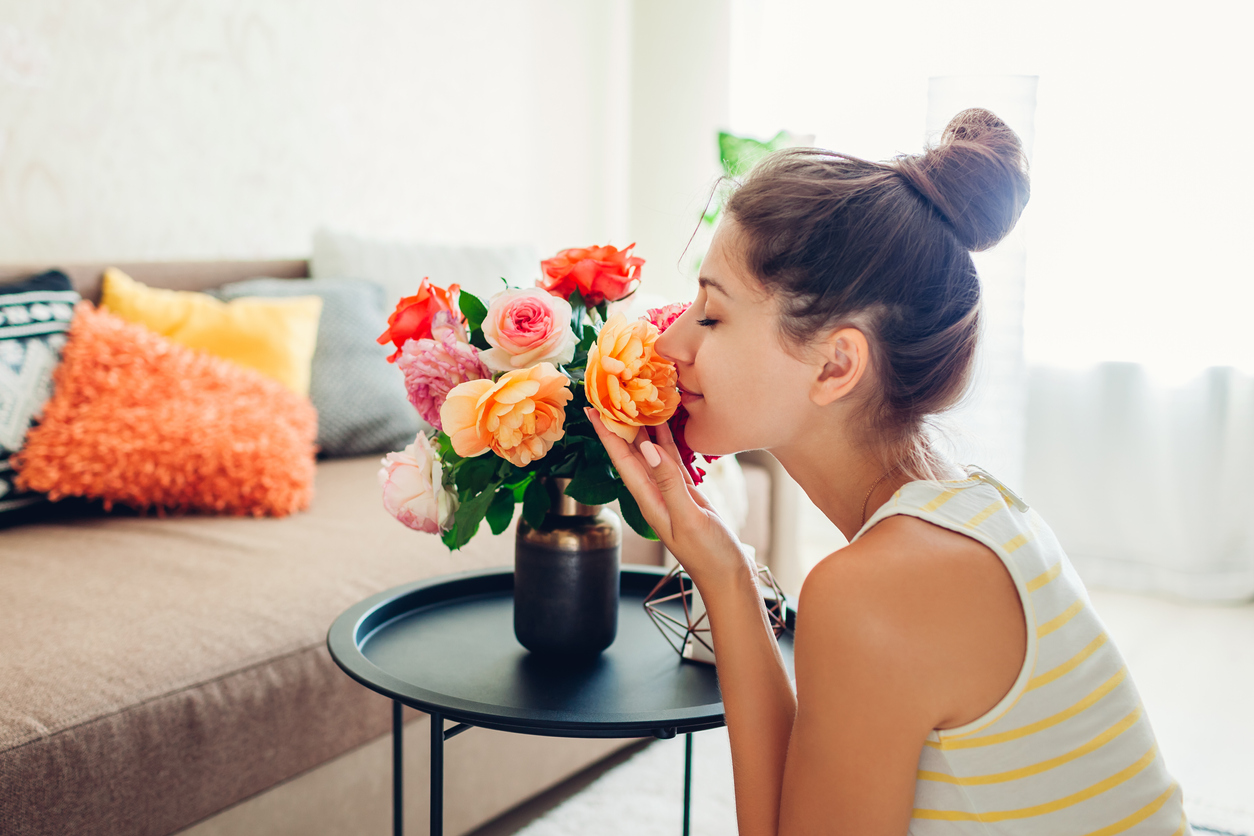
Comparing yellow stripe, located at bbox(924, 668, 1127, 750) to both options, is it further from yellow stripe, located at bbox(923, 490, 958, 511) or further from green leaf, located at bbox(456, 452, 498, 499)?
green leaf, located at bbox(456, 452, 498, 499)

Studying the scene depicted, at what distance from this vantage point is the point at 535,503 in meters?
0.97

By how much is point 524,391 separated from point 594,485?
6.5 inches

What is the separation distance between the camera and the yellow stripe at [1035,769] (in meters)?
0.72

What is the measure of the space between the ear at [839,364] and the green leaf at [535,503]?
Answer: 12.2 inches

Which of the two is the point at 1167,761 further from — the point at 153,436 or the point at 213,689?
the point at 153,436

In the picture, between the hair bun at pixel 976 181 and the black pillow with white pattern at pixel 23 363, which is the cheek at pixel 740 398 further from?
the black pillow with white pattern at pixel 23 363

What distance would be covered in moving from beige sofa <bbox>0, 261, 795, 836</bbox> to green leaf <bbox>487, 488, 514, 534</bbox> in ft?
Result: 1.58

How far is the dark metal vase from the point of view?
0.98 metres

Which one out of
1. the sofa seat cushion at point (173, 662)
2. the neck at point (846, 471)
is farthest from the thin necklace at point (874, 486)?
the sofa seat cushion at point (173, 662)

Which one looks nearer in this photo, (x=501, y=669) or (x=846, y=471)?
(x=846, y=471)

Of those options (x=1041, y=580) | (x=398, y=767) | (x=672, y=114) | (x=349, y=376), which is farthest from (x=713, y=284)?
(x=672, y=114)

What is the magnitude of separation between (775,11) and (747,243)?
9.80 feet

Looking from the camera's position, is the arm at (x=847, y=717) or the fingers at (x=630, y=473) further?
the fingers at (x=630, y=473)

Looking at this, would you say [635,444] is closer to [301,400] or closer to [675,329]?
[675,329]
